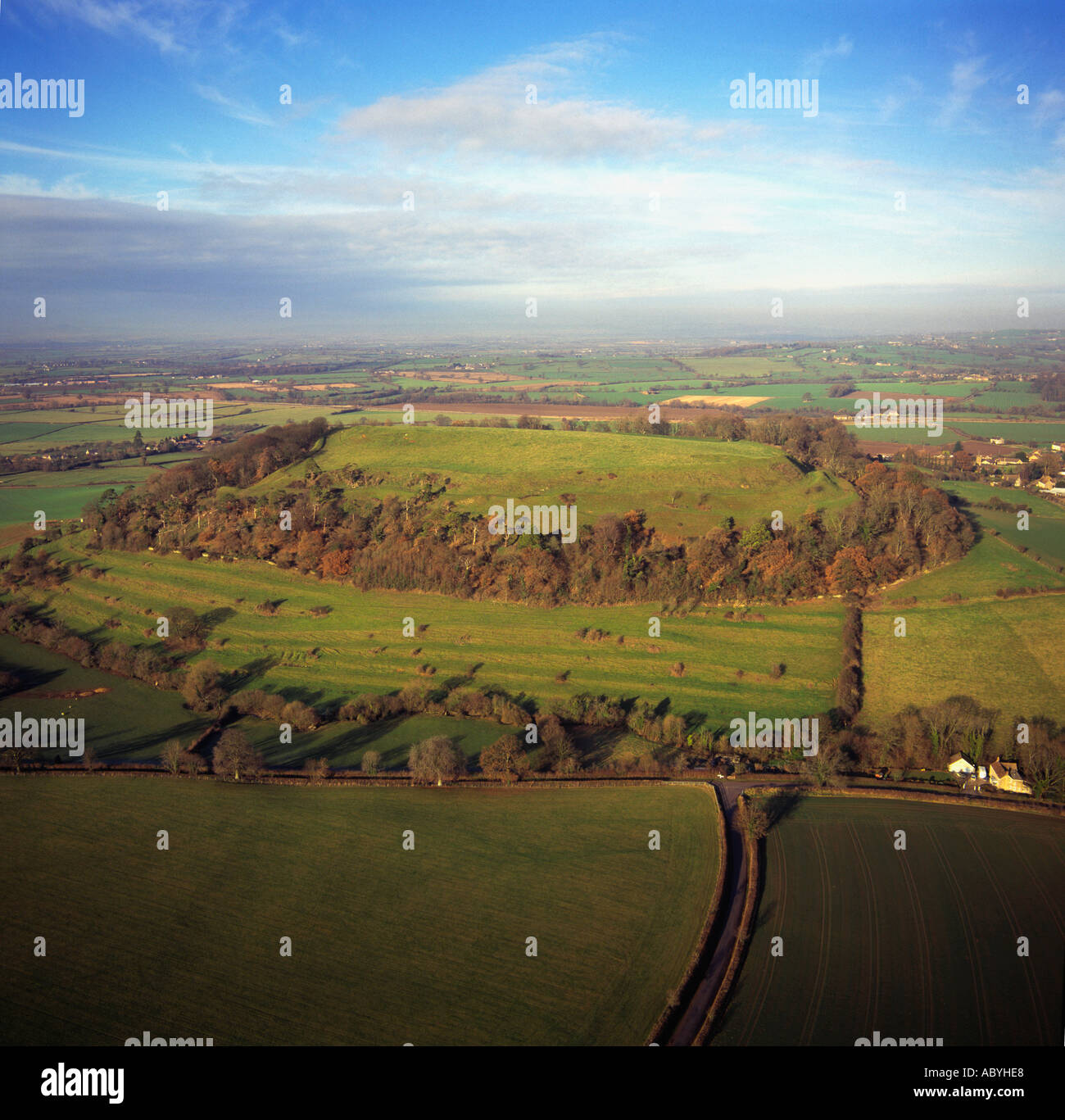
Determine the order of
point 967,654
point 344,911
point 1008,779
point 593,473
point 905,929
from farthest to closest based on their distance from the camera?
point 593,473
point 967,654
point 1008,779
point 344,911
point 905,929

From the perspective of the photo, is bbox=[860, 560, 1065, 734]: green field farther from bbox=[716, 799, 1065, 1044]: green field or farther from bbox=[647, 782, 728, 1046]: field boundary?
bbox=[647, 782, 728, 1046]: field boundary

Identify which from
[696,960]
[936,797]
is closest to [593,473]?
[936,797]

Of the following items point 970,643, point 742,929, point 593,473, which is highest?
point 593,473

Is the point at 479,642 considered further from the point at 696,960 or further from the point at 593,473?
the point at 696,960

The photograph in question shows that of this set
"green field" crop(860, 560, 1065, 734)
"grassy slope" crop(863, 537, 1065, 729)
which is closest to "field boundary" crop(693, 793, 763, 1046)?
→ "green field" crop(860, 560, 1065, 734)

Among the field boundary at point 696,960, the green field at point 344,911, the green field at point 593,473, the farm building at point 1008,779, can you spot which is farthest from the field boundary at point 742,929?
the green field at point 593,473

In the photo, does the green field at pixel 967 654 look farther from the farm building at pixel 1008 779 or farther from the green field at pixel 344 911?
the green field at pixel 344 911
